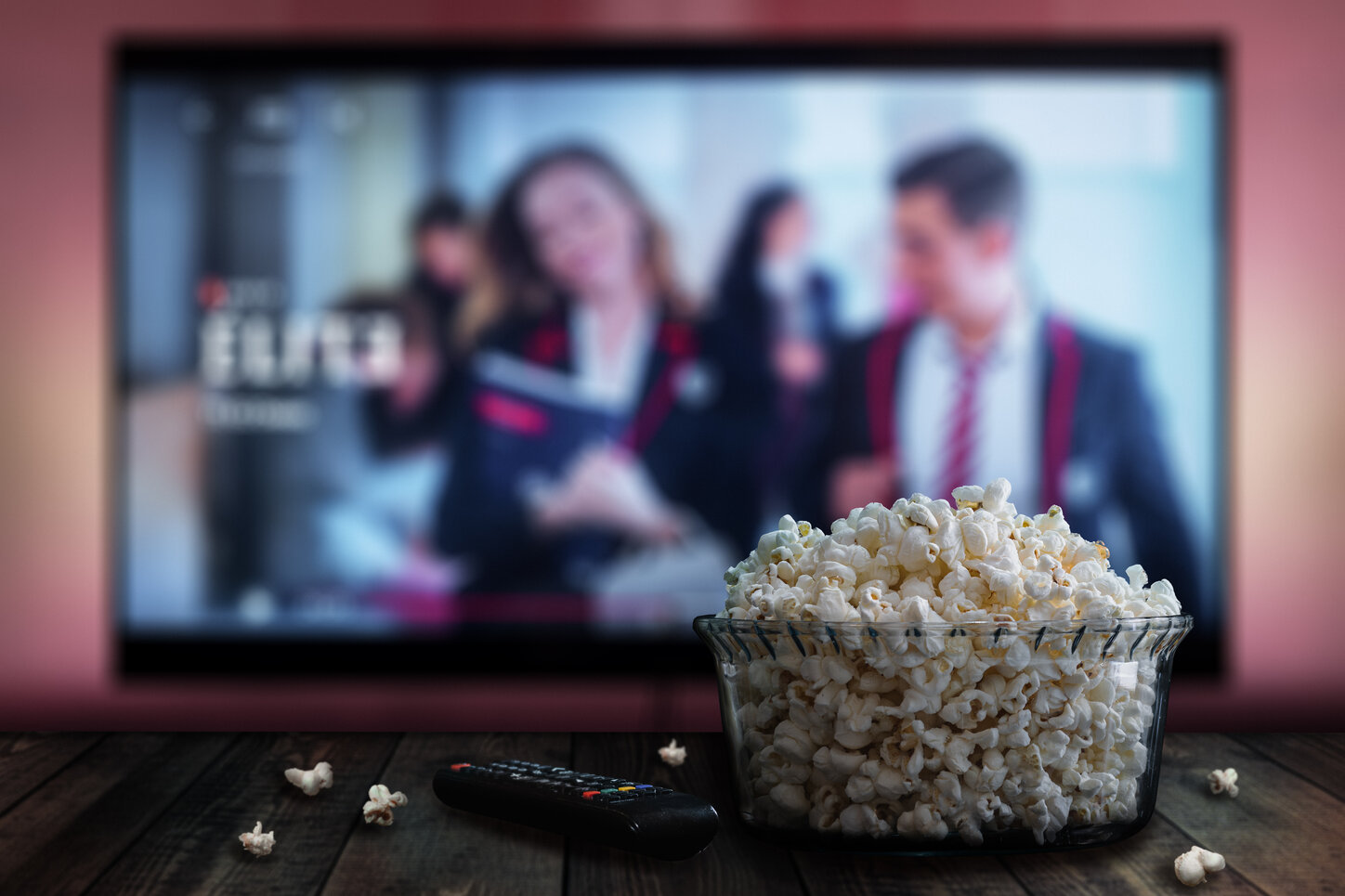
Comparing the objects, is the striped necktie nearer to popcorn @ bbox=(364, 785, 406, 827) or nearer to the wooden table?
the wooden table

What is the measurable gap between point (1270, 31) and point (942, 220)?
28.9 inches

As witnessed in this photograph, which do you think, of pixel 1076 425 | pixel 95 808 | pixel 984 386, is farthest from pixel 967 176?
pixel 95 808

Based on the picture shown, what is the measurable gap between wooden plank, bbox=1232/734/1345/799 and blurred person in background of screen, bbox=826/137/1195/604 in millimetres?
1115

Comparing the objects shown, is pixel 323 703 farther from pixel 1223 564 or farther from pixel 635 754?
pixel 1223 564

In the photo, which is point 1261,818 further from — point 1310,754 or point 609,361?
point 609,361

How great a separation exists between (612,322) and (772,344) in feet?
0.95

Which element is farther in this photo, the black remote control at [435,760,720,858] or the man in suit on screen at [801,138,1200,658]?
the man in suit on screen at [801,138,1200,658]

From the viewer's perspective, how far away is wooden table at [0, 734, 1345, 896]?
615 millimetres

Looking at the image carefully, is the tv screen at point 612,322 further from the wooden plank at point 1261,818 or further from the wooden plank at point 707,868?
the wooden plank at point 707,868

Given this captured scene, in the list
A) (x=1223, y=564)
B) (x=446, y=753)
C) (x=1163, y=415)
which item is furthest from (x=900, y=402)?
(x=446, y=753)

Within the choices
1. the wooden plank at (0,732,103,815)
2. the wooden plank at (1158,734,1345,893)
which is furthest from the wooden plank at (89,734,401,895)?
the wooden plank at (1158,734,1345,893)

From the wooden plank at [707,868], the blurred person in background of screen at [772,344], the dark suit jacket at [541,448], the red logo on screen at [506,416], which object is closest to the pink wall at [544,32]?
the dark suit jacket at [541,448]

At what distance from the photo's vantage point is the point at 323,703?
86.2 inches

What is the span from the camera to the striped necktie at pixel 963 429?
2100 millimetres
